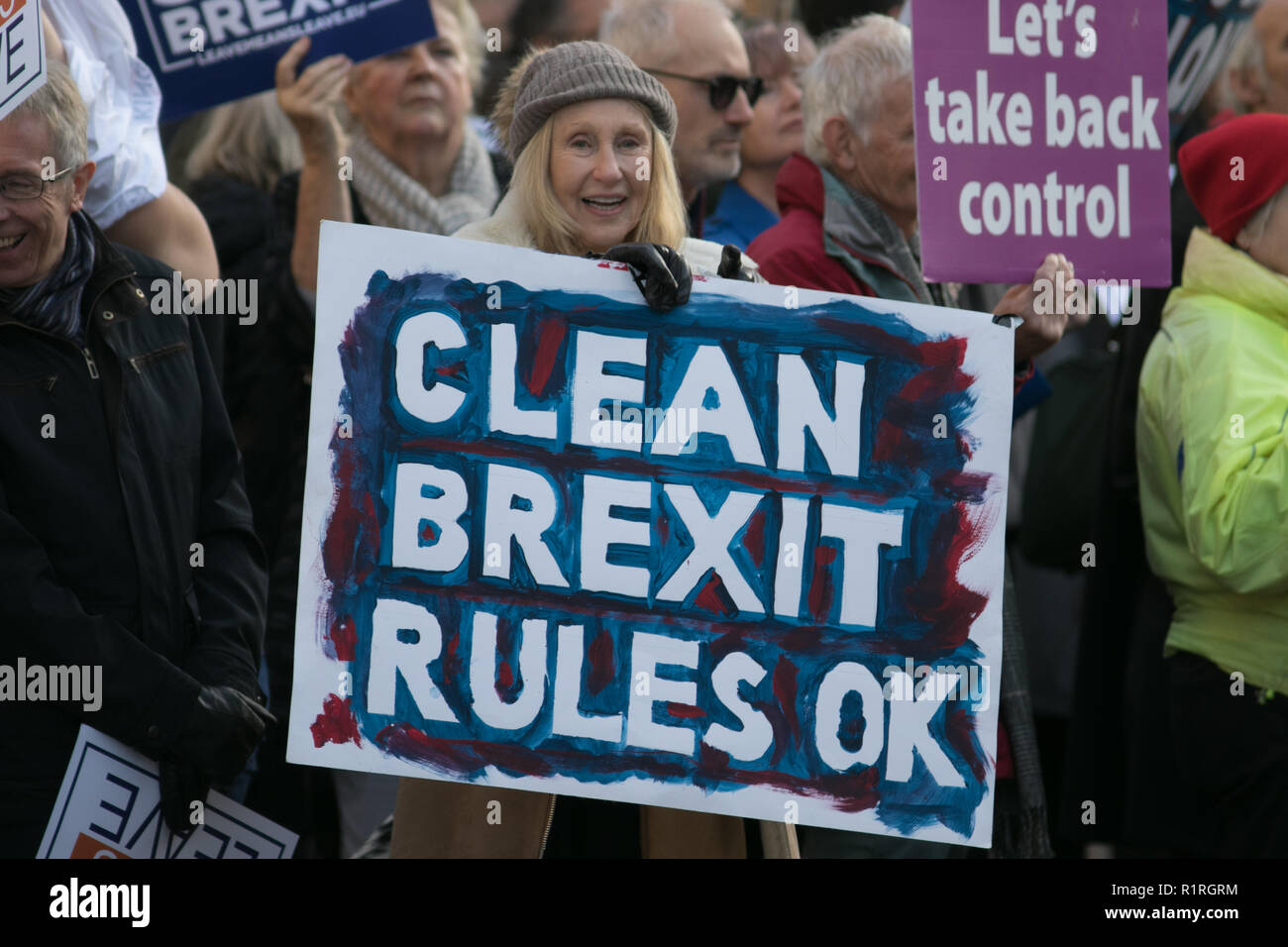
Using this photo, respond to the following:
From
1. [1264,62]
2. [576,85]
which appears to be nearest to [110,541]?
[576,85]

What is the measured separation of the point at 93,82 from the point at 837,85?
5.42ft

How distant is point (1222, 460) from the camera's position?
3650 mm

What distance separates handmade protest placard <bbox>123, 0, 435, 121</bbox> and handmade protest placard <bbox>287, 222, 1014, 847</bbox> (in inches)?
48.0

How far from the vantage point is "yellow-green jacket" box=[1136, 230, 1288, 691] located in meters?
3.62

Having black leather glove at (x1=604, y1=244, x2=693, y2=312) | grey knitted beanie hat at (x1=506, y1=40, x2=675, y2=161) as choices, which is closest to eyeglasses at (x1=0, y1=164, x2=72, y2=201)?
grey knitted beanie hat at (x1=506, y1=40, x2=675, y2=161)

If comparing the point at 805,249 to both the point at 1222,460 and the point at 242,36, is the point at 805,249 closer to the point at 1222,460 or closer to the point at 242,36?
the point at 1222,460

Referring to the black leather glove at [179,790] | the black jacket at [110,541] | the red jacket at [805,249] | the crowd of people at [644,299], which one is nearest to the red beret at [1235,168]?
the crowd of people at [644,299]

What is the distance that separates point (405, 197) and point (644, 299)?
1599mm

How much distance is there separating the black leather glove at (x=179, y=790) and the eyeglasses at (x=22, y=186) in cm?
100

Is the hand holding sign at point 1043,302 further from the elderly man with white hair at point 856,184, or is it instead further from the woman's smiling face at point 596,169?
the woman's smiling face at point 596,169

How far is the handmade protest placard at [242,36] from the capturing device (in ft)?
13.4

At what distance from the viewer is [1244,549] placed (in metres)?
3.62
